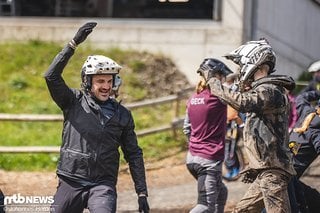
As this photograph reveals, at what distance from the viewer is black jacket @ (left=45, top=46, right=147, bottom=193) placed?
6.94 metres

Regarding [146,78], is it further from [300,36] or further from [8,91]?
[300,36]

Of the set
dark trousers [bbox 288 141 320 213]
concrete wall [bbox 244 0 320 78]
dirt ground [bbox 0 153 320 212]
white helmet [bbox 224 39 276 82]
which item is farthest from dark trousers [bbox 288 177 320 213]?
concrete wall [bbox 244 0 320 78]

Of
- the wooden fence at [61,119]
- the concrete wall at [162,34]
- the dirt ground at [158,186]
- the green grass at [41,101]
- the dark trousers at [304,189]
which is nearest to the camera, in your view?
the dark trousers at [304,189]

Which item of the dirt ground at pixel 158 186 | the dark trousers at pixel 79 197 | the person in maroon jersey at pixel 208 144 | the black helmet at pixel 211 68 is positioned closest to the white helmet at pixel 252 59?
the black helmet at pixel 211 68

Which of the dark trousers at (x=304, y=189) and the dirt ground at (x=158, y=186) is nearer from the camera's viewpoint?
the dark trousers at (x=304, y=189)

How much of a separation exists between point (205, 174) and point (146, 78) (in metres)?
7.75

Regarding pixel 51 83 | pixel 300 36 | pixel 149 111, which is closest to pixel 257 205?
pixel 51 83

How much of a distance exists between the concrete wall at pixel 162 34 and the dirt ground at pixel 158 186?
3.81 m

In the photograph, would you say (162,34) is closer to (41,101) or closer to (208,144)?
(41,101)

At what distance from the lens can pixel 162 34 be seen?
1684 cm

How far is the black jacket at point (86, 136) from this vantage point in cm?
694

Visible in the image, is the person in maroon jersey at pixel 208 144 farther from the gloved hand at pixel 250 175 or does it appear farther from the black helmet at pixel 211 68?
the gloved hand at pixel 250 175

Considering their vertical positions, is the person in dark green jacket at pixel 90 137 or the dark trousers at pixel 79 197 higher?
the person in dark green jacket at pixel 90 137

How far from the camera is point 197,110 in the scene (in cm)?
892
